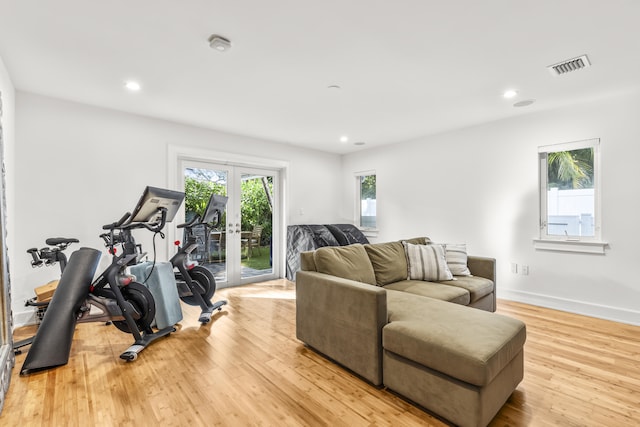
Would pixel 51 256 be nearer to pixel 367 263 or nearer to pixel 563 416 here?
pixel 367 263

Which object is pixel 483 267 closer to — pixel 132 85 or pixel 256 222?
pixel 256 222

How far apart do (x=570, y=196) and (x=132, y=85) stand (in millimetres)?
4913

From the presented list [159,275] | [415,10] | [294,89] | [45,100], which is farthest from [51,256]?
[415,10]

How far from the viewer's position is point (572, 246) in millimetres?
3574

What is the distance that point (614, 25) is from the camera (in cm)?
206

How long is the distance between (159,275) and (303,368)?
5.47ft

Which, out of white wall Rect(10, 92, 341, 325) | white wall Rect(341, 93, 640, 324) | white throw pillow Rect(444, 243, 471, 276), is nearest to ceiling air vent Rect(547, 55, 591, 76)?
white wall Rect(341, 93, 640, 324)

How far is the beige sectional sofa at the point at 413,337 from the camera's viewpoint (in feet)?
5.23

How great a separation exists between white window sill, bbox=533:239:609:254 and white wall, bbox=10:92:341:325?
4.64m

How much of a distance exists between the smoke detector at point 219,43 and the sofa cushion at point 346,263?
1733 mm

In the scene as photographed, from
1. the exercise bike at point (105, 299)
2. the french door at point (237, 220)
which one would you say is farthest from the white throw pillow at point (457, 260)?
the french door at point (237, 220)

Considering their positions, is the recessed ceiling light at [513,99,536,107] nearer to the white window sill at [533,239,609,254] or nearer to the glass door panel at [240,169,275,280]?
the white window sill at [533,239,609,254]

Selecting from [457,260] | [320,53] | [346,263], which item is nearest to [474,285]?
[457,260]

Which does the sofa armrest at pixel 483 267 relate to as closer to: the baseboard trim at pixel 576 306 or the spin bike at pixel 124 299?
the baseboard trim at pixel 576 306
